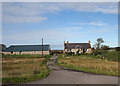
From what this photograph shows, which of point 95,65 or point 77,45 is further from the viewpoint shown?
point 77,45

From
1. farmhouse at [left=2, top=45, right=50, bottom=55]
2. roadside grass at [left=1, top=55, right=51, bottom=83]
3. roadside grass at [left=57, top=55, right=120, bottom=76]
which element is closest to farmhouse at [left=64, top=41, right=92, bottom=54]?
farmhouse at [left=2, top=45, right=50, bottom=55]

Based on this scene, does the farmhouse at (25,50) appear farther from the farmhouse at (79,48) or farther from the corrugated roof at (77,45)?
the corrugated roof at (77,45)

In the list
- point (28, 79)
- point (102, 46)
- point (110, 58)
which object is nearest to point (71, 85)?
point (28, 79)

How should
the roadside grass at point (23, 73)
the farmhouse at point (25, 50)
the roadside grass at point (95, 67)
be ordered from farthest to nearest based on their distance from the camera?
1. the farmhouse at point (25, 50)
2. the roadside grass at point (95, 67)
3. the roadside grass at point (23, 73)

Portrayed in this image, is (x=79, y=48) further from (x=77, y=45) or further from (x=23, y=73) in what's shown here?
(x=23, y=73)

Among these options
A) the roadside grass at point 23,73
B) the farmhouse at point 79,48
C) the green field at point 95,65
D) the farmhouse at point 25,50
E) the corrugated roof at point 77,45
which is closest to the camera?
the roadside grass at point 23,73

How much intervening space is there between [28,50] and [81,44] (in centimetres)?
3005

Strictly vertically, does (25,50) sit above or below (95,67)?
above

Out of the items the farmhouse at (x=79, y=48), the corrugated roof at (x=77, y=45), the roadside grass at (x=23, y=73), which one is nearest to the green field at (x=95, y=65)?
the roadside grass at (x=23, y=73)

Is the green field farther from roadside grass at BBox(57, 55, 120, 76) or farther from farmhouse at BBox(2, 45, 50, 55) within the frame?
farmhouse at BBox(2, 45, 50, 55)

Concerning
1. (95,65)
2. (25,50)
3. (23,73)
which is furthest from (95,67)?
(25,50)

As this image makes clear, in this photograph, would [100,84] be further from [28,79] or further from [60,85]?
[28,79]

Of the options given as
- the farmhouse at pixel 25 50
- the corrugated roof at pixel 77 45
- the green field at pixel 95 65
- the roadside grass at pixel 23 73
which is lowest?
the green field at pixel 95 65

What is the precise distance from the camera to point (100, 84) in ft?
29.4
